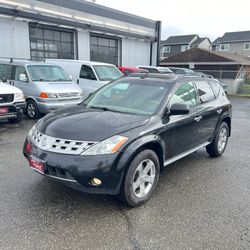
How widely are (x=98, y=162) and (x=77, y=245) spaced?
85 cm

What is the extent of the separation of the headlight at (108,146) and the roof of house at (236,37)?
179 ft

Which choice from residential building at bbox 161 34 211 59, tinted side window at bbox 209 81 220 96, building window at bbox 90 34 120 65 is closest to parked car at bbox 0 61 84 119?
tinted side window at bbox 209 81 220 96

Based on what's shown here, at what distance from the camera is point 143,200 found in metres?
3.30

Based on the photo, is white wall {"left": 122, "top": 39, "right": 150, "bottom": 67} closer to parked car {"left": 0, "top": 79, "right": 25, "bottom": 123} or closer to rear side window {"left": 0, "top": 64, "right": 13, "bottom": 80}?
rear side window {"left": 0, "top": 64, "right": 13, "bottom": 80}

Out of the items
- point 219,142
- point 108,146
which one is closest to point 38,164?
point 108,146

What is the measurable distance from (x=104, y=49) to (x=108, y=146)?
52.5 ft

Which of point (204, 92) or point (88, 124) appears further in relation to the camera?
point (204, 92)

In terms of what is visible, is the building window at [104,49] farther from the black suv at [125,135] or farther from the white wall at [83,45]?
the black suv at [125,135]

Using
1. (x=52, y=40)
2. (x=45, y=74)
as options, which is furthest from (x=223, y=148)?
(x=52, y=40)

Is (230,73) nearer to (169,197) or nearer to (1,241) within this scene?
(169,197)

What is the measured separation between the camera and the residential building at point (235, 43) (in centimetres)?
4966

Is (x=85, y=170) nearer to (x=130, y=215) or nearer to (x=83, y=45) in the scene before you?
(x=130, y=215)

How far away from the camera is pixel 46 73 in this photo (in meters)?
8.80

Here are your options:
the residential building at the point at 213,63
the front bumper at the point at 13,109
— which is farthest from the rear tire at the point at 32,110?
the residential building at the point at 213,63
